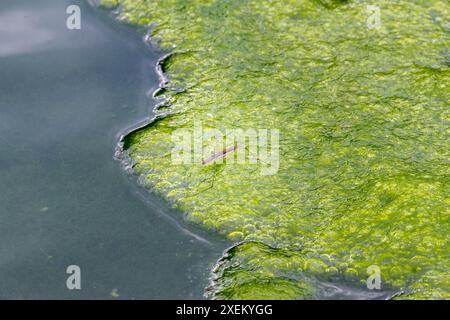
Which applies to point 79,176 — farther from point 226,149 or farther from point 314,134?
point 314,134

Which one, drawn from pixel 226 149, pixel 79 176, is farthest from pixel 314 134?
pixel 79 176

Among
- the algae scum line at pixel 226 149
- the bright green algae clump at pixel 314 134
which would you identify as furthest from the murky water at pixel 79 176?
the bright green algae clump at pixel 314 134

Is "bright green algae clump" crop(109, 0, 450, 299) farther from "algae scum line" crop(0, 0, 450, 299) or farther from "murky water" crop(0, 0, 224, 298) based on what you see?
"murky water" crop(0, 0, 224, 298)

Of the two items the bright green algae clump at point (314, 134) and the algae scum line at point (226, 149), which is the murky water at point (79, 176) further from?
the bright green algae clump at point (314, 134)

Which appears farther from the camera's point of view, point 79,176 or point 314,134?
point 314,134

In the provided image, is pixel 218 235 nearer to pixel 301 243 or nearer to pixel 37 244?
pixel 301 243
